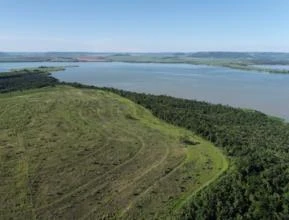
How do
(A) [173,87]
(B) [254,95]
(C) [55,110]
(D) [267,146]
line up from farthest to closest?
(A) [173,87] < (B) [254,95] < (C) [55,110] < (D) [267,146]

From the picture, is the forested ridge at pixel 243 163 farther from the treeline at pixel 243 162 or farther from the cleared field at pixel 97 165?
the cleared field at pixel 97 165

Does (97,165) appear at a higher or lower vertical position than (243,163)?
lower

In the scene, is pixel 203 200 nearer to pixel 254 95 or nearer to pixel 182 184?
pixel 182 184

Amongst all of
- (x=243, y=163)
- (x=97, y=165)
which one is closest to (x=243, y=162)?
(x=243, y=163)

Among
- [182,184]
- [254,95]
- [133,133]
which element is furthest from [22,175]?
[254,95]

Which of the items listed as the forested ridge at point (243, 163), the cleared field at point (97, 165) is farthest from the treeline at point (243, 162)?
the cleared field at point (97, 165)

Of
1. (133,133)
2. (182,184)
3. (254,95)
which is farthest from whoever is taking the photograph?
(254,95)

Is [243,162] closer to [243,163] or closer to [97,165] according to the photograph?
[243,163]
